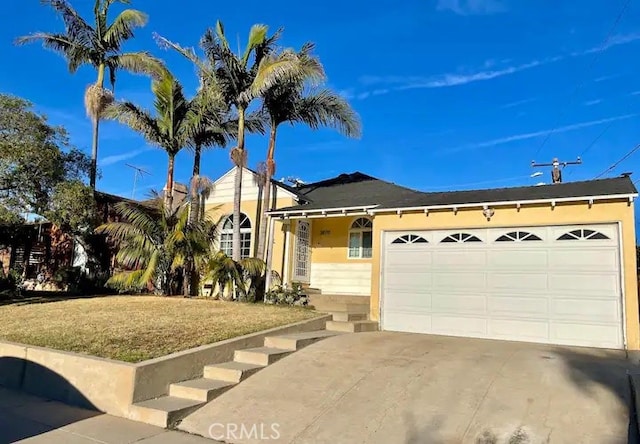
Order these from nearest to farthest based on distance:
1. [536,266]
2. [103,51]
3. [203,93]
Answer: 1. [536,266]
2. [203,93]
3. [103,51]

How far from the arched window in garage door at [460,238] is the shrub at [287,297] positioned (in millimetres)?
4419

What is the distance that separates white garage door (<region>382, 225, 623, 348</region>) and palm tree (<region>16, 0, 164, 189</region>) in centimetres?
1280

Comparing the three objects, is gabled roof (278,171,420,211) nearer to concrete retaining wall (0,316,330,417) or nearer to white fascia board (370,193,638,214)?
white fascia board (370,193,638,214)

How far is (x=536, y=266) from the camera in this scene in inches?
407

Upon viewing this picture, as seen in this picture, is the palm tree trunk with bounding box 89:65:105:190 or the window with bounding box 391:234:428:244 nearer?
the window with bounding box 391:234:428:244

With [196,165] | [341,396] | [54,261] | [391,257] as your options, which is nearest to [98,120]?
[196,165]

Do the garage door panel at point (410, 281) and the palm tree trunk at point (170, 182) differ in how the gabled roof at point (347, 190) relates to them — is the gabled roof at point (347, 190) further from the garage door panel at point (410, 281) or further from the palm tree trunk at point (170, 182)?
the palm tree trunk at point (170, 182)

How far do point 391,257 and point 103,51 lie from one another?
14787 millimetres

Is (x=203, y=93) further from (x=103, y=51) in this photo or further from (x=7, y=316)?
(x=7, y=316)

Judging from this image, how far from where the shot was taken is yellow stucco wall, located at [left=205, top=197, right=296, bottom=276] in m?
15.6

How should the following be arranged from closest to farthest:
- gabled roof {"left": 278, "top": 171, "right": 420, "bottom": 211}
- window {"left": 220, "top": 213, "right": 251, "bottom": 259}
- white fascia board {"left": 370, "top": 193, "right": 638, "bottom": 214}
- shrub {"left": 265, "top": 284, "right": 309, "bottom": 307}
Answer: white fascia board {"left": 370, "top": 193, "right": 638, "bottom": 214} < shrub {"left": 265, "top": 284, "right": 309, "bottom": 307} < gabled roof {"left": 278, "top": 171, "right": 420, "bottom": 211} < window {"left": 220, "top": 213, "right": 251, "bottom": 259}

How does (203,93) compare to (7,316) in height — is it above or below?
above

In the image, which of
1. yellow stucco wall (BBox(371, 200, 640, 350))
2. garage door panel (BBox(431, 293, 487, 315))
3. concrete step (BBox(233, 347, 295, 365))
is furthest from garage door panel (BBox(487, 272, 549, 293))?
concrete step (BBox(233, 347, 295, 365))

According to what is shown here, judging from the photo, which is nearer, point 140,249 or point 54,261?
point 140,249
